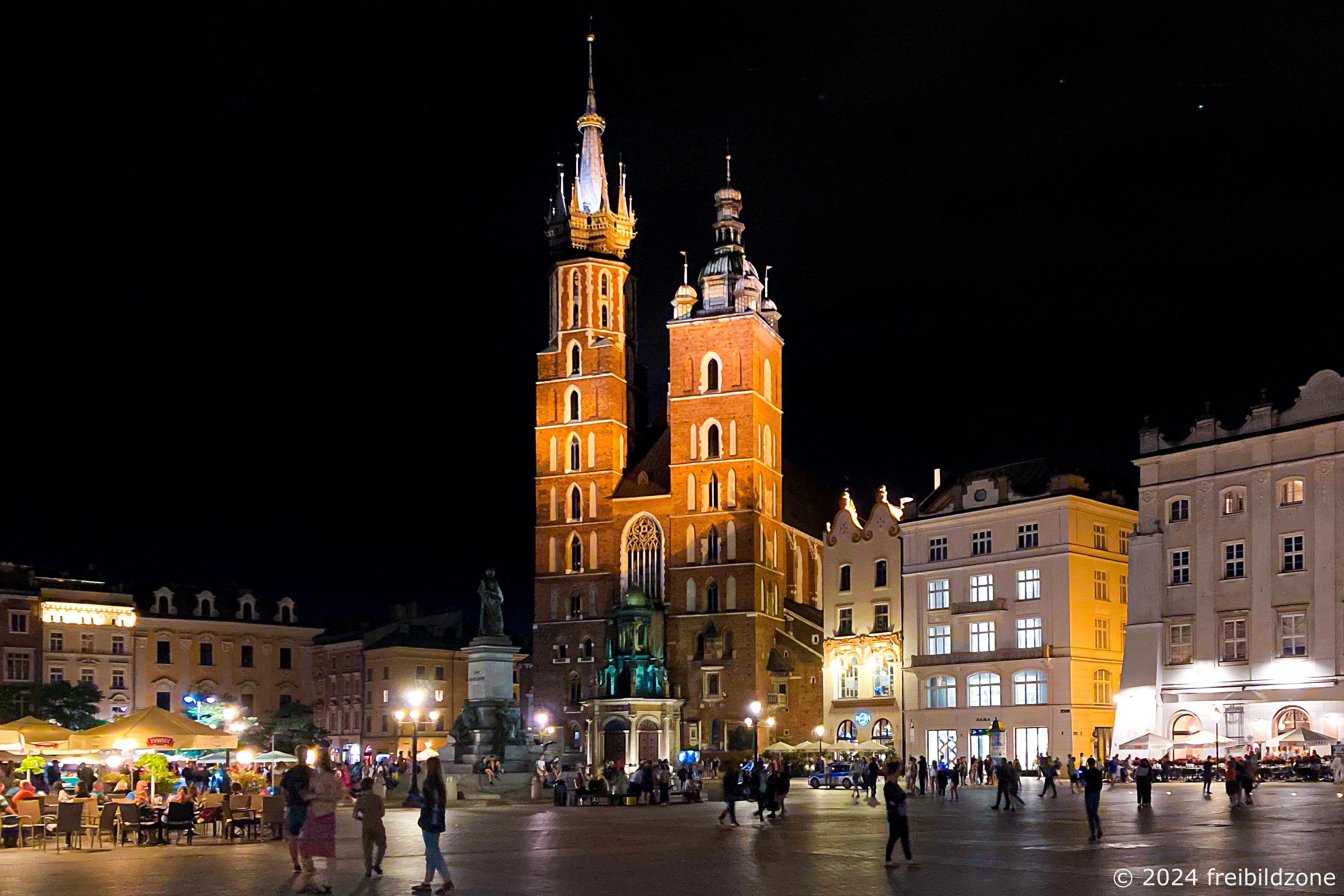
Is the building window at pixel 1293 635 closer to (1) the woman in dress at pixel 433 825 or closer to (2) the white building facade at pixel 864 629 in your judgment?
(2) the white building facade at pixel 864 629

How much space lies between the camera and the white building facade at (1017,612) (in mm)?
66438

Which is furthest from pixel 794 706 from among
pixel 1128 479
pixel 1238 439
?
pixel 1238 439

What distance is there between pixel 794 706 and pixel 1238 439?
124 feet

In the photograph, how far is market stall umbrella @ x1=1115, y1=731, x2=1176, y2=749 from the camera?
191 ft

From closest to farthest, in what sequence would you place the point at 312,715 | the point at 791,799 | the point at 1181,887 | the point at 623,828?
the point at 1181,887 < the point at 623,828 < the point at 791,799 < the point at 312,715

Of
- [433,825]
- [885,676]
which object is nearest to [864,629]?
[885,676]

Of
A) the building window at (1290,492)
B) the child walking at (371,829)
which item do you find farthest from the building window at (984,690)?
the child walking at (371,829)

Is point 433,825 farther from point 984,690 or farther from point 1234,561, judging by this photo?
point 984,690

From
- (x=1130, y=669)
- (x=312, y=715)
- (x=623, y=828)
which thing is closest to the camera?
(x=623, y=828)

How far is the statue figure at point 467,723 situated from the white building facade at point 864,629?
88.3 ft

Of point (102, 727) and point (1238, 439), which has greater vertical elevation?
point (1238, 439)

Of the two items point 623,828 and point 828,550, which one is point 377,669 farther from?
point 623,828

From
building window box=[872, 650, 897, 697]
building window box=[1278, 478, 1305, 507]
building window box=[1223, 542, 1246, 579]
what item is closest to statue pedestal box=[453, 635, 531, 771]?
building window box=[1223, 542, 1246, 579]

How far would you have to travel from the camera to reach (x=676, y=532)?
308 feet
